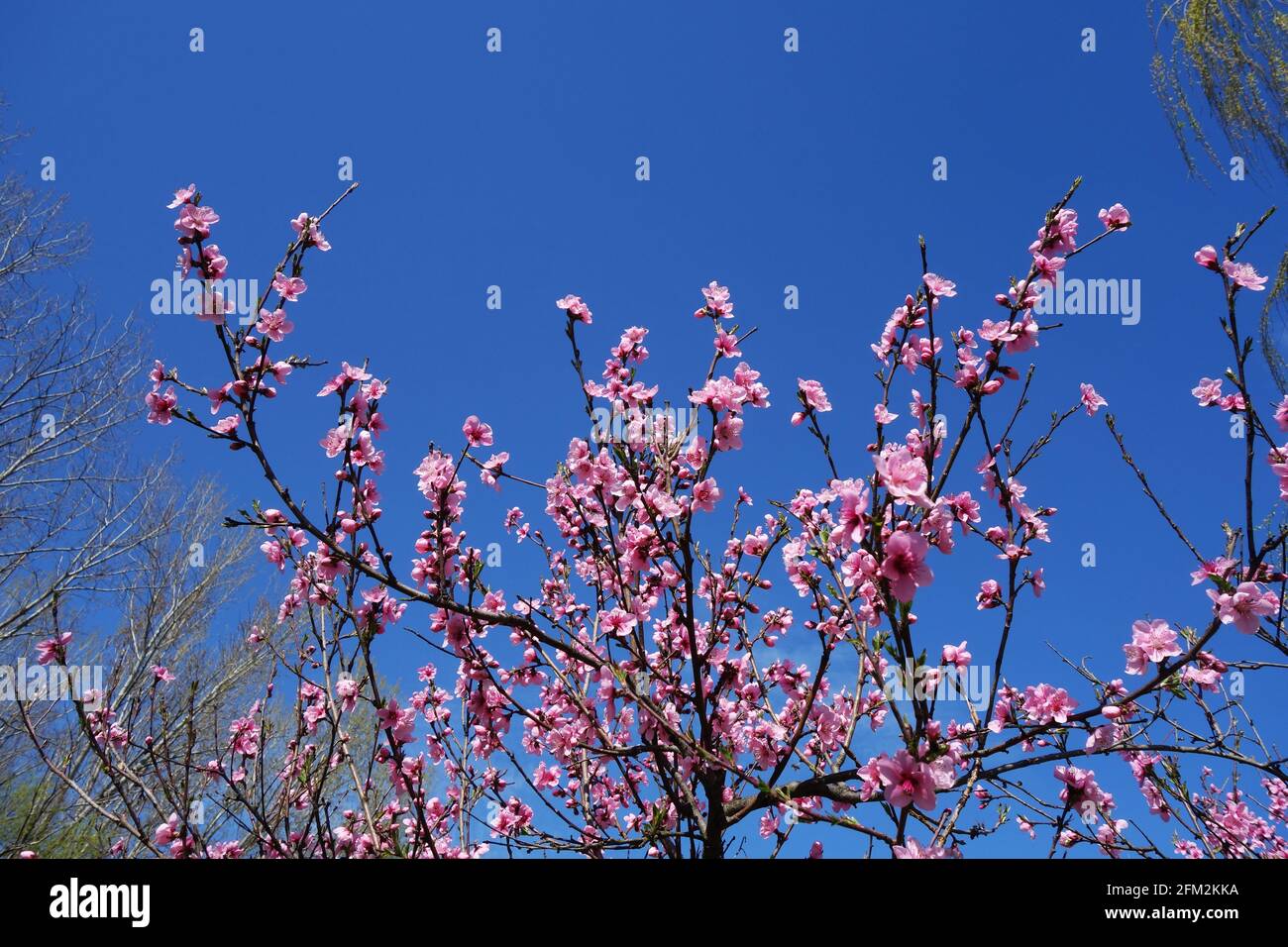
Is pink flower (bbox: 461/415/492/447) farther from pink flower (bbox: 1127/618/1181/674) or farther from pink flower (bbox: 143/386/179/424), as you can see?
pink flower (bbox: 1127/618/1181/674)

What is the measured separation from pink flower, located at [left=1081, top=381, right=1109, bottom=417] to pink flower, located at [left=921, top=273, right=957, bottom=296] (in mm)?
840

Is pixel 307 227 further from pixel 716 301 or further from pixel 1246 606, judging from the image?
pixel 1246 606

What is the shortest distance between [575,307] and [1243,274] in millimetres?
2241

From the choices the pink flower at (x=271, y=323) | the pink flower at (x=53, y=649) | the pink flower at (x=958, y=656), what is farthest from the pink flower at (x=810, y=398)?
the pink flower at (x=53, y=649)

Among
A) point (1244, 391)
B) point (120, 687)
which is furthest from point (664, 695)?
point (120, 687)

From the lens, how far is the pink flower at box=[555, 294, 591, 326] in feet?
9.05

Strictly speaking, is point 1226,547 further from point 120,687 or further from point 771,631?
point 120,687

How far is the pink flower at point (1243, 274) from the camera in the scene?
2150 millimetres

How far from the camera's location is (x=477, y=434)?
2.84m

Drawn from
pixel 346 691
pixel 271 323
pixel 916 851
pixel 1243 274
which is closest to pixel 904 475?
pixel 916 851

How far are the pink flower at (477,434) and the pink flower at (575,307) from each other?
0.58 m

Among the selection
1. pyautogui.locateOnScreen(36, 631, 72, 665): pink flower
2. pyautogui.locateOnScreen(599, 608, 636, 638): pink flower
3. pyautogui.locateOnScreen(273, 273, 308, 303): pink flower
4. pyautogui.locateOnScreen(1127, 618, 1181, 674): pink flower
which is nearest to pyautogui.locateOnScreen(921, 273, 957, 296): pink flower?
pyautogui.locateOnScreen(1127, 618, 1181, 674): pink flower
